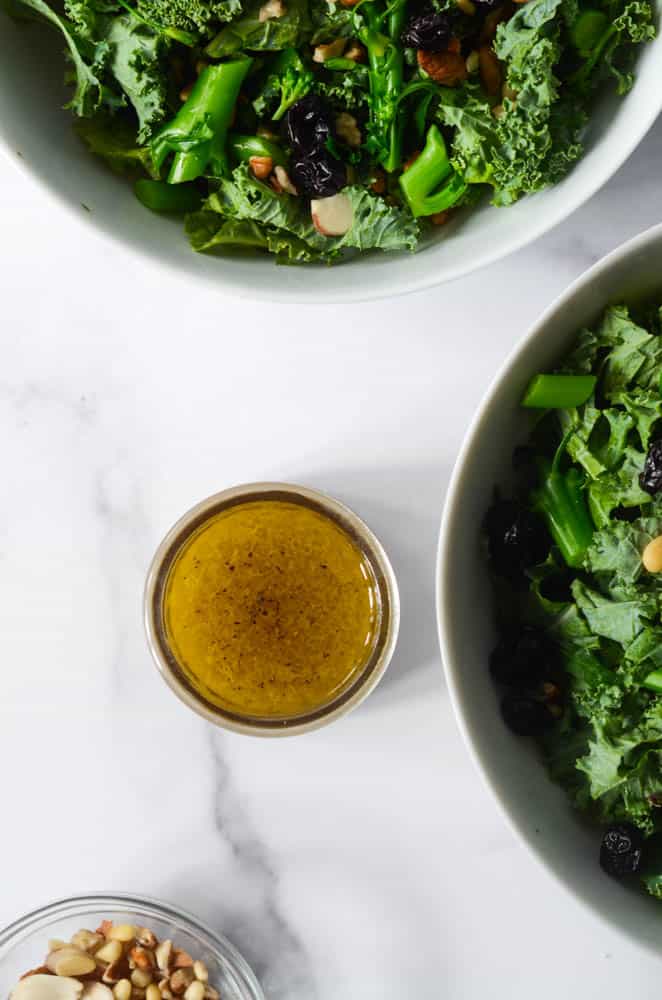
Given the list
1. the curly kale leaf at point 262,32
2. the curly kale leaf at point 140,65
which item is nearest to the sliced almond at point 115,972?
the curly kale leaf at point 140,65

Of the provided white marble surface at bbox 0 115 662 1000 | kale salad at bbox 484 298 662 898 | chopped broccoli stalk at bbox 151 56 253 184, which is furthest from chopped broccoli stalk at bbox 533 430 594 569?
chopped broccoli stalk at bbox 151 56 253 184

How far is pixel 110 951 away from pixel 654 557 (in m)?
1.12

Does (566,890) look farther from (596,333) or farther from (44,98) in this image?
(44,98)

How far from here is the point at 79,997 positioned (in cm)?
184

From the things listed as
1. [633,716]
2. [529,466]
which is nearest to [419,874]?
[633,716]

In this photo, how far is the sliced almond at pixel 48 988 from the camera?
72.4 inches

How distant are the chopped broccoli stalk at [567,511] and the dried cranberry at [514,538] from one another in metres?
0.02

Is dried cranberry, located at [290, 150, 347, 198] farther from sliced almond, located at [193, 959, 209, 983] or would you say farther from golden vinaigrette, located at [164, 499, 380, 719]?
sliced almond, located at [193, 959, 209, 983]

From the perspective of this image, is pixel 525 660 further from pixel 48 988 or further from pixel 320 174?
pixel 48 988

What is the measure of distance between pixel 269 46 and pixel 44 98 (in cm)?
35

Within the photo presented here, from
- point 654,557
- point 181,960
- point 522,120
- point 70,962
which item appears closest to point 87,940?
point 70,962

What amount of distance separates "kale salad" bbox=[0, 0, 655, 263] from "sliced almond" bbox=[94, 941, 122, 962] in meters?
1.15

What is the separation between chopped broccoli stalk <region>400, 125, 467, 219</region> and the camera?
1.52 metres

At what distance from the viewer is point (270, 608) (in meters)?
1.85
